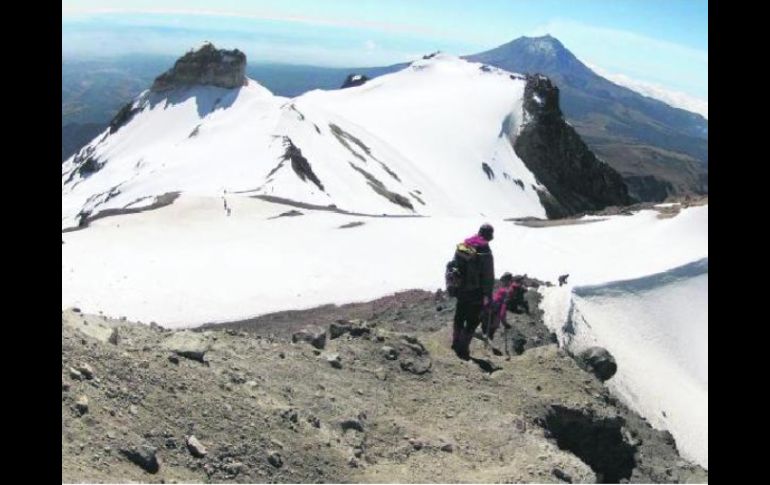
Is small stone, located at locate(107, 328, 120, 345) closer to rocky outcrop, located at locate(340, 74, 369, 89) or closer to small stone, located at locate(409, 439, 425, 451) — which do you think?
small stone, located at locate(409, 439, 425, 451)

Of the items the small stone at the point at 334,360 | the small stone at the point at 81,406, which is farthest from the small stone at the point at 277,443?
the small stone at the point at 334,360

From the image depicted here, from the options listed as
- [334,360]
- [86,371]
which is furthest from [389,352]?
[86,371]

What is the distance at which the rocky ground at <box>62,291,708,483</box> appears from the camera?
955 cm

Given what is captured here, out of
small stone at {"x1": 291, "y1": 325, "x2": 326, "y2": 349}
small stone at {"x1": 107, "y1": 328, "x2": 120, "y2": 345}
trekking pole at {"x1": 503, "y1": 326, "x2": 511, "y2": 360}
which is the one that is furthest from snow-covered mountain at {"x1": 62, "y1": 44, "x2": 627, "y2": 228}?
small stone at {"x1": 107, "y1": 328, "x2": 120, "y2": 345}

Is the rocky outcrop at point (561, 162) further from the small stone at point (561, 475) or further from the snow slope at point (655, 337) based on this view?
the small stone at point (561, 475)

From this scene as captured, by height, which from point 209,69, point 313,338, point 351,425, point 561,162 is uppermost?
point 209,69

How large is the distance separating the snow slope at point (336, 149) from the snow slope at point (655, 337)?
2963cm

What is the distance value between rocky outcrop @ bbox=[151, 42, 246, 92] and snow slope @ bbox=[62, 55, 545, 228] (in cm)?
182

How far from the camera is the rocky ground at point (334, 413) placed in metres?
9.55

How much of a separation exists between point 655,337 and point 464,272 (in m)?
11.3

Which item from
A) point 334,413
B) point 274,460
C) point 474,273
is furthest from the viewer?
point 474,273

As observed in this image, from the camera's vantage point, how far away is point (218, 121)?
89750mm

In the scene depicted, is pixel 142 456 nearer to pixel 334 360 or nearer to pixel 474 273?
pixel 334 360

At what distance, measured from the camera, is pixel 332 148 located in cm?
7575
